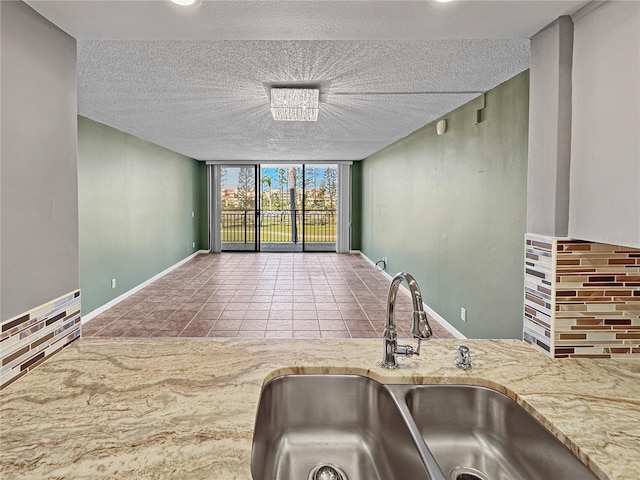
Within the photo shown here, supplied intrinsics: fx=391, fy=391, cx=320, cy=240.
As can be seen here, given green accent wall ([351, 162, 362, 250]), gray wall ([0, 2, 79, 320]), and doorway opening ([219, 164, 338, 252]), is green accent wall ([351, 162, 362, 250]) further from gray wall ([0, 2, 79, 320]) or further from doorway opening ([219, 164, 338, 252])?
gray wall ([0, 2, 79, 320])

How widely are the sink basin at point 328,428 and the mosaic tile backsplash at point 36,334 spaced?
75 centimetres

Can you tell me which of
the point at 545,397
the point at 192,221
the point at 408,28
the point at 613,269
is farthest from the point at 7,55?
the point at 192,221

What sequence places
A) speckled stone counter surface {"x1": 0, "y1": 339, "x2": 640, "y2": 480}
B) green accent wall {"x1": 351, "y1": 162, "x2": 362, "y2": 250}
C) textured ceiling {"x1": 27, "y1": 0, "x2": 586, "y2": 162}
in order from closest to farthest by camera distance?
speckled stone counter surface {"x1": 0, "y1": 339, "x2": 640, "y2": 480}
textured ceiling {"x1": 27, "y1": 0, "x2": 586, "y2": 162}
green accent wall {"x1": 351, "y1": 162, "x2": 362, "y2": 250}

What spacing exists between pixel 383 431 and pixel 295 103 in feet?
9.19

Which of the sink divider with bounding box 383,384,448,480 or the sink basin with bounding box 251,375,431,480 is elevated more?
the sink divider with bounding box 383,384,448,480

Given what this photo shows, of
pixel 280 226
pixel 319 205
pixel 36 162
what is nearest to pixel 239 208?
pixel 280 226

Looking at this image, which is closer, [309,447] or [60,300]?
[309,447]

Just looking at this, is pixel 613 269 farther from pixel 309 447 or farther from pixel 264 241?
pixel 264 241

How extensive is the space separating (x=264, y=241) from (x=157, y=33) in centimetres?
928

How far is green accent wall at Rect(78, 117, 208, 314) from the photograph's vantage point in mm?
4434

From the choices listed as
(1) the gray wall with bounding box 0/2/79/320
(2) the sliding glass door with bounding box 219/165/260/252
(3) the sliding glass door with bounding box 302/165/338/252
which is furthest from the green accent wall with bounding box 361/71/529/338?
(2) the sliding glass door with bounding box 219/165/260/252

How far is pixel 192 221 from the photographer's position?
9.06 metres

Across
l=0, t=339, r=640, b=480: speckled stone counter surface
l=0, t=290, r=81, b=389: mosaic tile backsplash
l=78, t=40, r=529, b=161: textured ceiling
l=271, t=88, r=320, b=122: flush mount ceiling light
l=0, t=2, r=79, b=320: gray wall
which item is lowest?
l=0, t=339, r=640, b=480: speckled stone counter surface

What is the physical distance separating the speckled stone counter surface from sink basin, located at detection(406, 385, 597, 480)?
4 centimetres
